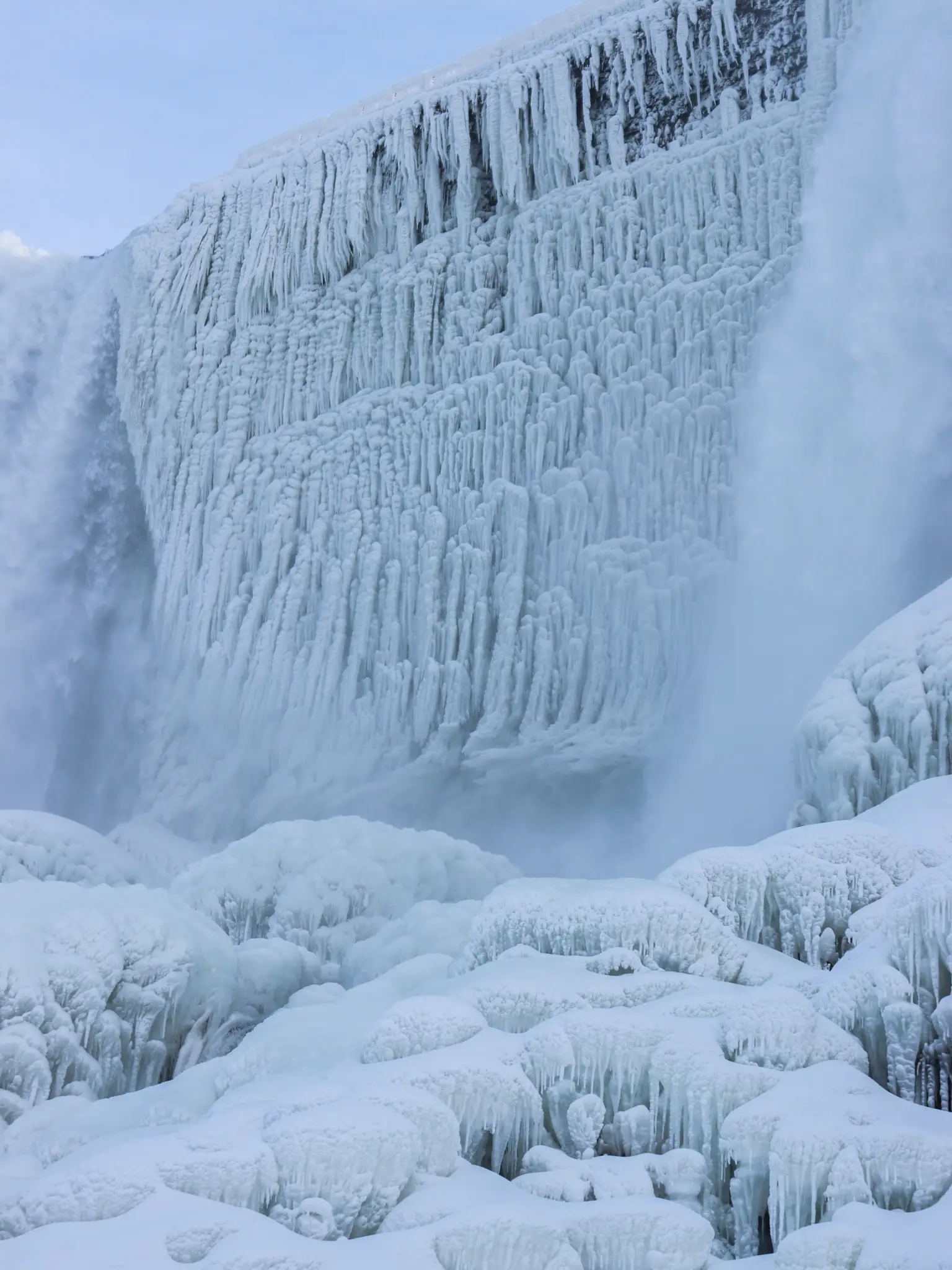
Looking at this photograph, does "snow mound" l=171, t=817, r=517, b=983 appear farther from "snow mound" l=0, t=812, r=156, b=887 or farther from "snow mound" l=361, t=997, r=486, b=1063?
"snow mound" l=361, t=997, r=486, b=1063

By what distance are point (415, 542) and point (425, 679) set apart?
1.52m

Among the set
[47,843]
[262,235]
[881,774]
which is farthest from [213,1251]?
[262,235]

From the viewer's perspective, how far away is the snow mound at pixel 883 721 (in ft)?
23.4

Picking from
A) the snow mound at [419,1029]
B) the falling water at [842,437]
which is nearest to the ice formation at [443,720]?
the snow mound at [419,1029]

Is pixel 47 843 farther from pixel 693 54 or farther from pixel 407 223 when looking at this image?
pixel 693 54

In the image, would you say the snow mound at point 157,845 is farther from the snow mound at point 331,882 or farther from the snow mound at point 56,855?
the snow mound at point 331,882

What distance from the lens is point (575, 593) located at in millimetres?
12422

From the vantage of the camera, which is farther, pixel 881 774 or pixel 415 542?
pixel 415 542

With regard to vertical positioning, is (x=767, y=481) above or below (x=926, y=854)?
above

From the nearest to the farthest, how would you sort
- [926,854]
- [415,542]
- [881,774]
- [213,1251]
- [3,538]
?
[213,1251]
[926,854]
[881,774]
[415,542]
[3,538]

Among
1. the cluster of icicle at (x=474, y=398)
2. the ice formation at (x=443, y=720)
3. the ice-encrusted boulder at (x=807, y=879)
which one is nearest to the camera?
the ice formation at (x=443, y=720)

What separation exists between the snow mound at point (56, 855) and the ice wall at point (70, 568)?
17.8 feet

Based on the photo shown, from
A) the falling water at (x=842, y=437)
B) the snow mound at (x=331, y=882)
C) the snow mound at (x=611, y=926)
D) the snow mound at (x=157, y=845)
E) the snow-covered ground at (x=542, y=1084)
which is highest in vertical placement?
the falling water at (x=842, y=437)

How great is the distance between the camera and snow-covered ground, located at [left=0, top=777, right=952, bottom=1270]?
11.5ft
